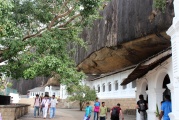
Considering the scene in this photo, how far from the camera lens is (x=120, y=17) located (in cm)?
1934

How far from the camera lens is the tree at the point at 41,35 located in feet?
37.8

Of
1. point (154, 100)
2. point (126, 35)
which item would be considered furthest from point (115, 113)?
point (126, 35)

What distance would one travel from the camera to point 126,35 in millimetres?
18453

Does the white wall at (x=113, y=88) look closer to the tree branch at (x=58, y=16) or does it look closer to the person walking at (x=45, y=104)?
the person walking at (x=45, y=104)

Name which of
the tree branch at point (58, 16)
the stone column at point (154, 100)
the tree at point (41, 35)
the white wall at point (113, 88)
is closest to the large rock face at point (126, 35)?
the white wall at point (113, 88)

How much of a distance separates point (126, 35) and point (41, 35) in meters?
7.67

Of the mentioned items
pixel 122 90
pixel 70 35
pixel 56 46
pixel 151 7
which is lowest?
pixel 122 90

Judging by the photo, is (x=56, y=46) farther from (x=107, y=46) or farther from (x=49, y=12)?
(x=107, y=46)

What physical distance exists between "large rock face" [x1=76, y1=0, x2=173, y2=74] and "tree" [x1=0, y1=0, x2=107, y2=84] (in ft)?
15.1

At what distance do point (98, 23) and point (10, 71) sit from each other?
42.1 feet

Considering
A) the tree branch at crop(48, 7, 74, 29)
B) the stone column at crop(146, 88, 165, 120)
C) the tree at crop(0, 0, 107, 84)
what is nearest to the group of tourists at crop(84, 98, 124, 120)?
the stone column at crop(146, 88, 165, 120)

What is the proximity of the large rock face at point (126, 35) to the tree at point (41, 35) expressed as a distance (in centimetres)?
460

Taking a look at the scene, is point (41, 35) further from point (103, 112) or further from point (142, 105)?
point (142, 105)

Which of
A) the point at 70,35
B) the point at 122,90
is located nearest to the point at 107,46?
the point at 122,90
